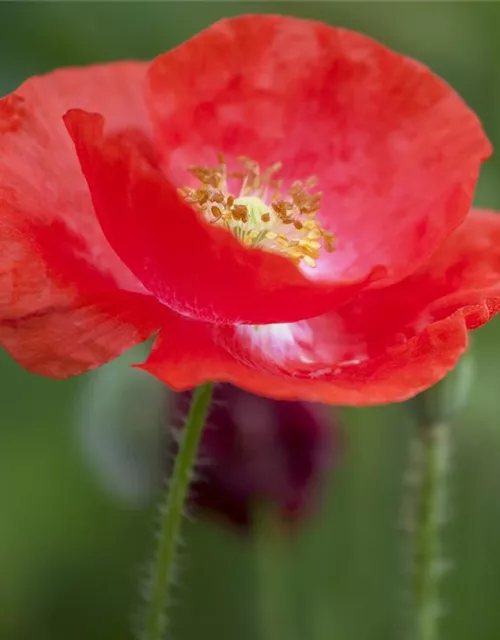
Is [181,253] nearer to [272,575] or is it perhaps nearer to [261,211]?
[261,211]

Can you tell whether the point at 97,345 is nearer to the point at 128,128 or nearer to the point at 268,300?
the point at 268,300

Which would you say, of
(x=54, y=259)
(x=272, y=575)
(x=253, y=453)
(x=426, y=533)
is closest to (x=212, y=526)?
(x=272, y=575)

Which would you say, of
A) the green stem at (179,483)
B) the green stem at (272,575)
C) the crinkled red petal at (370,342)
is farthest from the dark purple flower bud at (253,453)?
the green stem at (179,483)

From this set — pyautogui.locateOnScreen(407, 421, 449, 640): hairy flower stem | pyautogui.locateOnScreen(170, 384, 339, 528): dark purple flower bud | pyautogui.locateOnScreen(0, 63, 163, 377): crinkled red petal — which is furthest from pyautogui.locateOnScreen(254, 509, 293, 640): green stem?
pyautogui.locateOnScreen(0, 63, 163, 377): crinkled red petal

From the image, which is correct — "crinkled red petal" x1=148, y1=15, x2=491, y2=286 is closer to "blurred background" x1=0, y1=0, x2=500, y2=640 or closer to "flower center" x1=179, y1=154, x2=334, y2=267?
"flower center" x1=179, y1=154, x2=334, y2=267

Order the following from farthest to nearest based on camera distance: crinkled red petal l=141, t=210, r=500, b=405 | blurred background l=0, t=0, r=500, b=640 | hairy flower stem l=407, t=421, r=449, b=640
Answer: blurred background l=0, t=0, r=500, b=640, hairy flower stem l=407, t=421, r=449, b=640, crinkled red petal l=141, t=210, r=500, b=405
